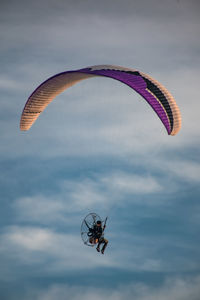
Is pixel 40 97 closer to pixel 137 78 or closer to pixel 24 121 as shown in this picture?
pixel 24 121

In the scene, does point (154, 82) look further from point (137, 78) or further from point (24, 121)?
point (24, 121)

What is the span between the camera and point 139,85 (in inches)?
2215

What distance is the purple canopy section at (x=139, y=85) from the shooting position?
55.5m

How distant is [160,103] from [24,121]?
32.4 ft

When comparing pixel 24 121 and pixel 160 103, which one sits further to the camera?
pixel 24 121

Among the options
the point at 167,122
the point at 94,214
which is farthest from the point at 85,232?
the point at 167,122

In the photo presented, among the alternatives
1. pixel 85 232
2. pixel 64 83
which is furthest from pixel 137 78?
pixel 85 232

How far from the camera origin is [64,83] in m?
59.2

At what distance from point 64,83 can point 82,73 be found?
3306 millimetres

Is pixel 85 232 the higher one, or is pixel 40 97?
pixel 40 97

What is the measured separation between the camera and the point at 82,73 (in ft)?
184

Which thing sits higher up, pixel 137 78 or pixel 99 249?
pixel 137 78

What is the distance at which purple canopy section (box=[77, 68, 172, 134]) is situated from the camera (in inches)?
2186

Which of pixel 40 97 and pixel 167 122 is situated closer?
pixel 167 122
